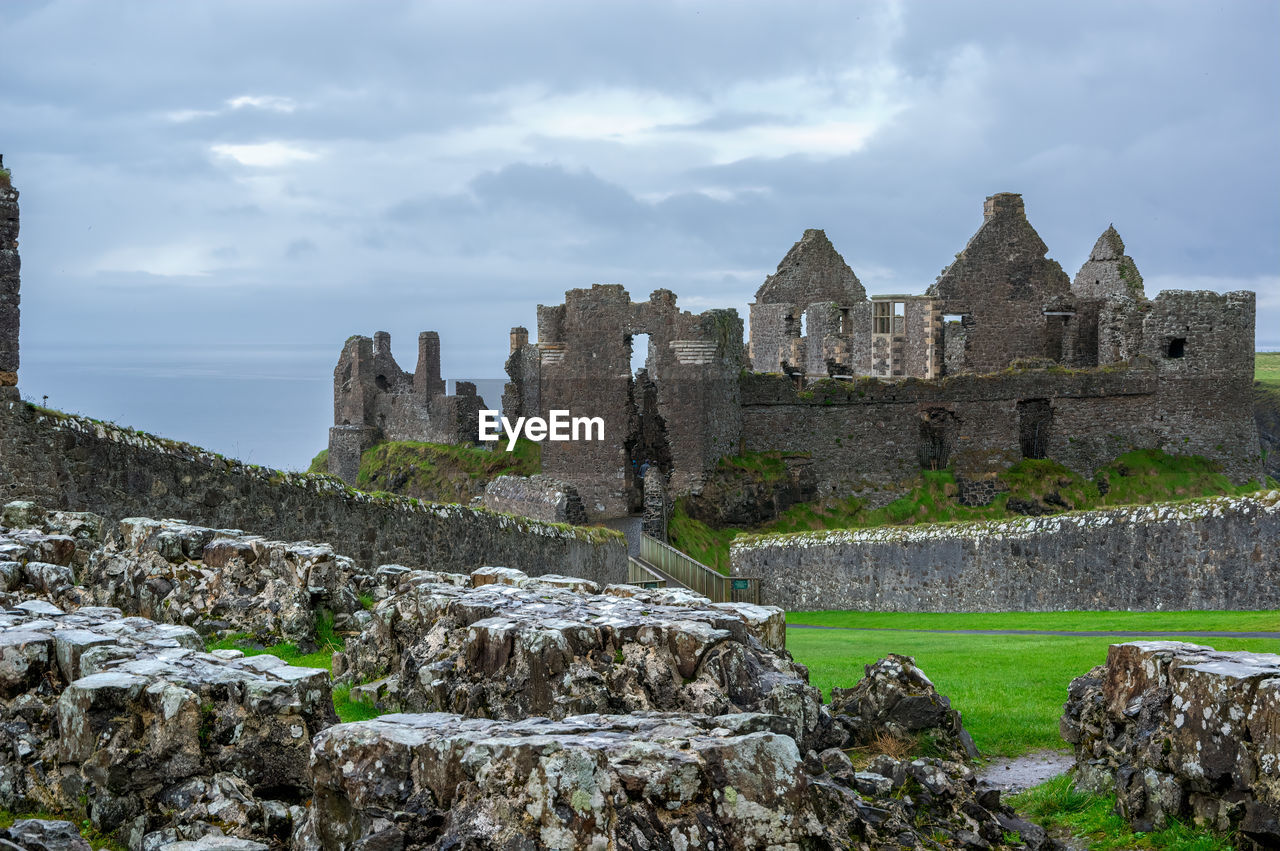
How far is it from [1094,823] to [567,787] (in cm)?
445

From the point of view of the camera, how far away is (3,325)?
16.9 m

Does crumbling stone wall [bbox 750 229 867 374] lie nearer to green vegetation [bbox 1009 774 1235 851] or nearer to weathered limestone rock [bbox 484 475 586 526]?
weathered limestone rock [bbox 484 475 586 526]

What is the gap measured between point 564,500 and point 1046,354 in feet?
75.6

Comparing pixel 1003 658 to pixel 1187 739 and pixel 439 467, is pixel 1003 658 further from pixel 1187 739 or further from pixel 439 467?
pixel 439 467

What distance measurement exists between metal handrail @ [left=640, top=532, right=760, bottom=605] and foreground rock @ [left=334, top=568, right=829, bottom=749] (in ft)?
61.2

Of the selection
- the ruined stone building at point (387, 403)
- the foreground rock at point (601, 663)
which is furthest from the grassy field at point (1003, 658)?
the ruined stone building at point (387, 403)

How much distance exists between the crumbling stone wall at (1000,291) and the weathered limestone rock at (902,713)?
38.8 metres

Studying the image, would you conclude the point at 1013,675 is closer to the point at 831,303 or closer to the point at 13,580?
the point at 13,580

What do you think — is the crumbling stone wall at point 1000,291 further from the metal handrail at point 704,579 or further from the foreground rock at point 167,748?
the foreground rock at point 167,748

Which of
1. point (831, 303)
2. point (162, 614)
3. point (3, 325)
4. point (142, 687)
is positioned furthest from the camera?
point (831, 303)

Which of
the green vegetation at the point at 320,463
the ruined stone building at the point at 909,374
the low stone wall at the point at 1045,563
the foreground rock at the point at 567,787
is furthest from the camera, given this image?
the green vegetation at the point at 320,463

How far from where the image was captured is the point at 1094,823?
813cm

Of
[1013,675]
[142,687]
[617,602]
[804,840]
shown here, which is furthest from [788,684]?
[1013,675]

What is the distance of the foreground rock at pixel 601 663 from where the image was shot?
767cm
